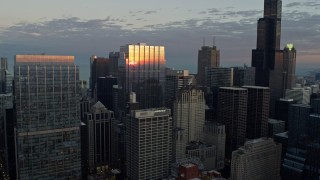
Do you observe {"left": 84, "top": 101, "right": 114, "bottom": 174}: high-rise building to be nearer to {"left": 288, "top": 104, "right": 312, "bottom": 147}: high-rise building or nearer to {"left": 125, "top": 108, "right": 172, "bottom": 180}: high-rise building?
{"left": 125, "top": 108, "right": 172, "bottom": 180}: high-rise building

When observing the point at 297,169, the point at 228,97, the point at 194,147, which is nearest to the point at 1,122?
the point at 194,147

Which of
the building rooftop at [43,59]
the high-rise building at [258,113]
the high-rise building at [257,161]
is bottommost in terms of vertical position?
the high-rise building at [257,161]

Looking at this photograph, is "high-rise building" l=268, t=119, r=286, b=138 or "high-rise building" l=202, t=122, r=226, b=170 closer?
"high-rise building" l=202, t=122, r=226, b=170

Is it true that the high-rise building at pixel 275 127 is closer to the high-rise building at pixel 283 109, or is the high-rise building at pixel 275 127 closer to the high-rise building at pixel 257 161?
the high-rise building at pixel 283 109

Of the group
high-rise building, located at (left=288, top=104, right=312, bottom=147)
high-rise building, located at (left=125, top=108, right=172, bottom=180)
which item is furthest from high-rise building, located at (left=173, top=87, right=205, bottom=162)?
high-rise building, located at (left=288, top=104, right=312, bottom=147)

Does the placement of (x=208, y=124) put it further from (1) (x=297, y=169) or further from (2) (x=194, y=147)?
(1) (x=297, y=169)

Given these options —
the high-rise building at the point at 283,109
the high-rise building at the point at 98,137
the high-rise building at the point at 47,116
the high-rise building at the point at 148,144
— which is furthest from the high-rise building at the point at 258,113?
the high-rise building at the point at 47,116
